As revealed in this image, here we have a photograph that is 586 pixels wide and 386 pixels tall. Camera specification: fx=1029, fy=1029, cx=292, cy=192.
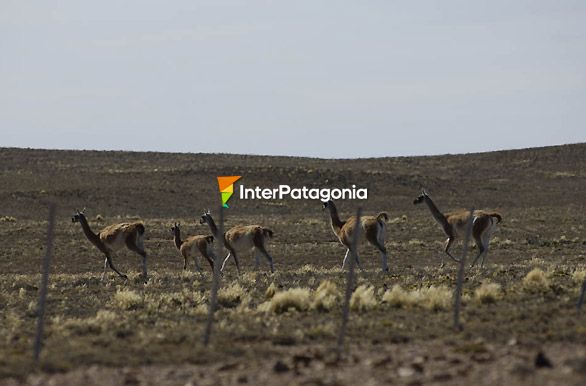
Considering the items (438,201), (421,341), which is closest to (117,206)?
(438,201)

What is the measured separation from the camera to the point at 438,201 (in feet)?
210

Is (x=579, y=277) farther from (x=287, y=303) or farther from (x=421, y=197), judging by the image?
(x=421, y=197)

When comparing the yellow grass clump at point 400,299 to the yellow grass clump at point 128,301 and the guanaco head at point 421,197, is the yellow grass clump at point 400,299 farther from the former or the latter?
the guanaco head at point 421,197

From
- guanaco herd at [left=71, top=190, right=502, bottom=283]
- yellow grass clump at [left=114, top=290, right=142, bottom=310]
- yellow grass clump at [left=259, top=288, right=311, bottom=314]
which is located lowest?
yellow grass clump at [left=114, top=290, right=142, bottom=310]

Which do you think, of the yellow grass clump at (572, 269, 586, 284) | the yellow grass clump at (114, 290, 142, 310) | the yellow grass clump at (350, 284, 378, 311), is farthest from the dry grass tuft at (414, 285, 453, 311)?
the yellow grass clump at (114, 290, 142, 310)

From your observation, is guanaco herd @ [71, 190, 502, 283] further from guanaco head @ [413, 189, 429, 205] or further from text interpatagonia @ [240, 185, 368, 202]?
text interpatagonia @ [240, 185, 368, 202]

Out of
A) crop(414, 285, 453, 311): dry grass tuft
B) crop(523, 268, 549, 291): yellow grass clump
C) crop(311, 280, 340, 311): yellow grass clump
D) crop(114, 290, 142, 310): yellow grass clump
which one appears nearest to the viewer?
crop(414, 285, 453, 311): dry grass tuft

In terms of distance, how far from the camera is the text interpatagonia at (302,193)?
64.7 m

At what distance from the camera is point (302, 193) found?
67312 millimetres

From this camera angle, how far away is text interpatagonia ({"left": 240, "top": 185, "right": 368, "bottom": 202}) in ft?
212

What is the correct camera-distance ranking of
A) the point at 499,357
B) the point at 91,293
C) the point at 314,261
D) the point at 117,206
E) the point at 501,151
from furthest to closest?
1. the point at 501,151
2. the point at 117,206
3. the point at 314,261
4. the point at 91,293
5. the point at 499,357

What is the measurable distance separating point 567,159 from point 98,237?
224 feet

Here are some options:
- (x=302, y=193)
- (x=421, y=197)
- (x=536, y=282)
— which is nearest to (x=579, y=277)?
(x=536, y=282)

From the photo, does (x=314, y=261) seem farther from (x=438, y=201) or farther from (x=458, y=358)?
(x=438, y=201)
